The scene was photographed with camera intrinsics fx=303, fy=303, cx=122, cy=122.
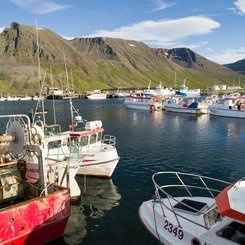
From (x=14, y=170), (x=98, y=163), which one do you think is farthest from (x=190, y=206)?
(x=98, y=163)

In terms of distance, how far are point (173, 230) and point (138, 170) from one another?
22.0m

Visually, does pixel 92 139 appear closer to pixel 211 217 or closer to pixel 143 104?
pixel 211 217

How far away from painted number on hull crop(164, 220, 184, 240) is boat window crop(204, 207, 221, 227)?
4.39 ft

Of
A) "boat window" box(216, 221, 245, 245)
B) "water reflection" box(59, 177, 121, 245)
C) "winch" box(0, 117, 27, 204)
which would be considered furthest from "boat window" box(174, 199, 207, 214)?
"winch" box(0, 117, 27, 204)

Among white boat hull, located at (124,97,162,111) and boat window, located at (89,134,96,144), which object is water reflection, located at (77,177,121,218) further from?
white boat hull, located at (124,97,162,111)

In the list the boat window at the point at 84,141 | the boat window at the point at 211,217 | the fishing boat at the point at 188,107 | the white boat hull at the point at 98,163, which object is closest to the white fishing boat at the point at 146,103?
the fishing boat at the point at 188,107

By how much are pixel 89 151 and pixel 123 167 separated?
677 cm

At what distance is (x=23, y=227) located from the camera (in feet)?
57.1

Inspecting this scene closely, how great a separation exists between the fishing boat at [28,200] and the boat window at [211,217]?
354 inches

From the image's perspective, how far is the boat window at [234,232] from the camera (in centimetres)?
1288

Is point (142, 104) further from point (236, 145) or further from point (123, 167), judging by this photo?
point (123, 167)

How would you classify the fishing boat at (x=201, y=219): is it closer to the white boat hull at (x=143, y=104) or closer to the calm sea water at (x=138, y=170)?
the calm sea water at (x=138, y=170)

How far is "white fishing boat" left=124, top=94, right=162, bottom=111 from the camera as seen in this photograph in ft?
410

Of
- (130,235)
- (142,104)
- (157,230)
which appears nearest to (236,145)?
(130,235)
